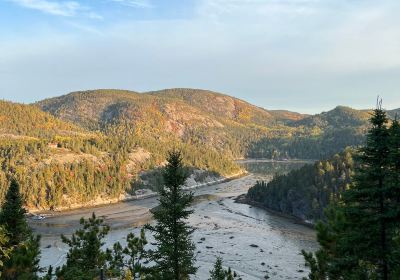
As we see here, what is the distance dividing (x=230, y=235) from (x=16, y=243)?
8676 centimetres

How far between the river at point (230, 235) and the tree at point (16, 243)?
91.9 ft

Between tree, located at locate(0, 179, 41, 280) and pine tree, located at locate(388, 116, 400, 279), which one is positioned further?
tree, located at locate(0, 179, 41, 280)

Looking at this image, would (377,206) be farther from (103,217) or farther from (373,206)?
(103,217)

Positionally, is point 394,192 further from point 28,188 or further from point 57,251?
point 28,188

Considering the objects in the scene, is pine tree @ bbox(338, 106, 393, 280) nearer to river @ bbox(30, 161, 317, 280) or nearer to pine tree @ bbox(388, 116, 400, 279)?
pine tree @ bbox(388, 116, 400, 279)

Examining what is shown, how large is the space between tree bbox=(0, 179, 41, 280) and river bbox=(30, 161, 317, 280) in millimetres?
28005

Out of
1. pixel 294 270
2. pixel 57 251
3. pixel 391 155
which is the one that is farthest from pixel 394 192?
pixel 57 251

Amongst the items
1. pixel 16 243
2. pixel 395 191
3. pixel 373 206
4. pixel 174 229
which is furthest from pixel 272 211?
pixel 395 191

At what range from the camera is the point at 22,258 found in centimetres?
3538

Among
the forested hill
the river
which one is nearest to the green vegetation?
the river

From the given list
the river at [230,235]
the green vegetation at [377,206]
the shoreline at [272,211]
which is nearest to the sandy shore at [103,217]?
the river at [230,235]

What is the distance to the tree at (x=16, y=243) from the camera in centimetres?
3569

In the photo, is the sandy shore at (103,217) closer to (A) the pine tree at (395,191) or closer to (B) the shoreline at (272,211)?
(B) the shoreline at (272,211)

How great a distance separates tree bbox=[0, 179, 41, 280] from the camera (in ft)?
117
